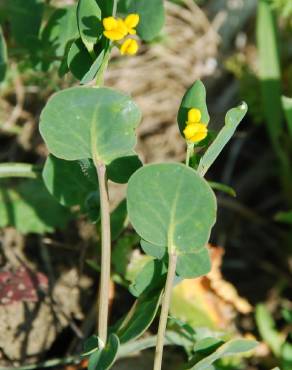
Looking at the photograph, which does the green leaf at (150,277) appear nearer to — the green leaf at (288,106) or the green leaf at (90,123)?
the green leaf at (90,123)

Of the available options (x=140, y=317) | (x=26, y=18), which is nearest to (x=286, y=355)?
(x=140, y=317)

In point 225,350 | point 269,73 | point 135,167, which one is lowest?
point 225,350

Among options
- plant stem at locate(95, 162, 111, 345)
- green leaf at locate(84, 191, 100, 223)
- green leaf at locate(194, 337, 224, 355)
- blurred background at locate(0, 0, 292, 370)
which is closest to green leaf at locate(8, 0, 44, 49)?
blurred background at locate(0, 0, 292, 370)

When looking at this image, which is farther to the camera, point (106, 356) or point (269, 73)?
point (269, 73)

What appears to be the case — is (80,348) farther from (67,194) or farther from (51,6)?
(51,6)

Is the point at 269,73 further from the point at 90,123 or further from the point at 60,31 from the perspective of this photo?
the point at 90,123

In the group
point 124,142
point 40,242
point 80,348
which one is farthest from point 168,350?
point 124,142
